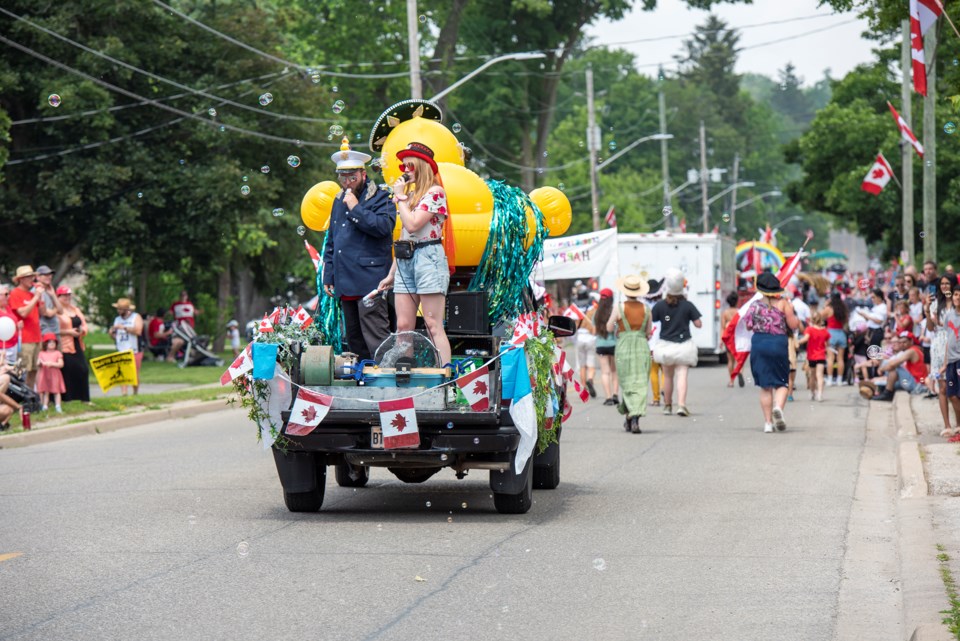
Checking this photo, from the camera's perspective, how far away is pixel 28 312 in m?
18.4

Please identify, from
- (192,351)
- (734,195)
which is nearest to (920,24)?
(192,351)

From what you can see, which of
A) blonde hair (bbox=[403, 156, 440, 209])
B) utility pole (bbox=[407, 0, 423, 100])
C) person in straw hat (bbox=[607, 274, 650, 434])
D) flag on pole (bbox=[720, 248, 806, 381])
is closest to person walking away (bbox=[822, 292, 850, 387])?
flag on pole (bbox=[720, 248, 806, 381])

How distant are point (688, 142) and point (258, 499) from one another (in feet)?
342

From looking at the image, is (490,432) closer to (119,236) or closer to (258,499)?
(258,499)

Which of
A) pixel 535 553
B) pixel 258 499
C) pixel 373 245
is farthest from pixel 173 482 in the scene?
pixel 535 553

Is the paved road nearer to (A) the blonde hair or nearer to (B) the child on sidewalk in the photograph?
(A) the blonde hair

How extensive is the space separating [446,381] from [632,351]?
25.8 ft

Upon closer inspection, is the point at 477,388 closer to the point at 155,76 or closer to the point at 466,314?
the point at 466,314

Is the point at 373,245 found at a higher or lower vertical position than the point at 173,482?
higher

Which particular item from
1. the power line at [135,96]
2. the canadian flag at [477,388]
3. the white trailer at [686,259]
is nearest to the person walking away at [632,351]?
the canadian flag at [477,388]

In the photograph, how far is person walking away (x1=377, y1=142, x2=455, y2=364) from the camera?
33.7 ft

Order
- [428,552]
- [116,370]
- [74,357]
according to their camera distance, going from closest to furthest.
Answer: [428,552], [74,357], [116,370]

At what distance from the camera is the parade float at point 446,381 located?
9.77m

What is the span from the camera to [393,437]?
9688 mm
